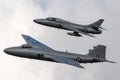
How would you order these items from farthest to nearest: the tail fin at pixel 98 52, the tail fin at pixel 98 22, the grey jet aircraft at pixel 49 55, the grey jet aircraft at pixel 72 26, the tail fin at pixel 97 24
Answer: the tail fin at pixel 98 22 → the tail fin at pixel 97 24 → the grey jet aircraft at pixel 72 26 → the tail fin at pixel 98 52 → the grey jet aircraft at pixel 49 55

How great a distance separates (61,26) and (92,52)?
72.7ft

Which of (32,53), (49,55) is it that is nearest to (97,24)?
(49,55)

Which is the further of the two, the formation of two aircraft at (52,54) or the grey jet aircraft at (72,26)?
the grey jet aircraft at (72,26)

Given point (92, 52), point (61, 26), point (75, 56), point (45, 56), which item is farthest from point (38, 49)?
point (61, 26)

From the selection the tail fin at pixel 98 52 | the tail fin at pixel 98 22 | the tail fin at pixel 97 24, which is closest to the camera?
the tail fin at pixel 98 52

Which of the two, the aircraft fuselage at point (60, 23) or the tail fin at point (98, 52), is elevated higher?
the aircraft fuselage at point (60, 23)

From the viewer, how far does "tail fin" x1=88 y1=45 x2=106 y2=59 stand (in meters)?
85.6

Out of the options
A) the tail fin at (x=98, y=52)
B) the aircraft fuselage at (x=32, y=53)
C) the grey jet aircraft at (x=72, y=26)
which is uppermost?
the grey jet aircraft at (x=72, y=26)

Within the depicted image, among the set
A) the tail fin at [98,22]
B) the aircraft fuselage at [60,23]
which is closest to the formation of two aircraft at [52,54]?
the aircraft fuselage at [60,23]

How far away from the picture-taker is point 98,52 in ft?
282

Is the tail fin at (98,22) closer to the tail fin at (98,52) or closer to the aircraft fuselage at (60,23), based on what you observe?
the aircraft fuselage at (60,23)

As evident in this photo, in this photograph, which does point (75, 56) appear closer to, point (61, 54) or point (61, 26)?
point (61, 54)

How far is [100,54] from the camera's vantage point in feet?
281

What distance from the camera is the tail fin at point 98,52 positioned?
8562 centimetres
